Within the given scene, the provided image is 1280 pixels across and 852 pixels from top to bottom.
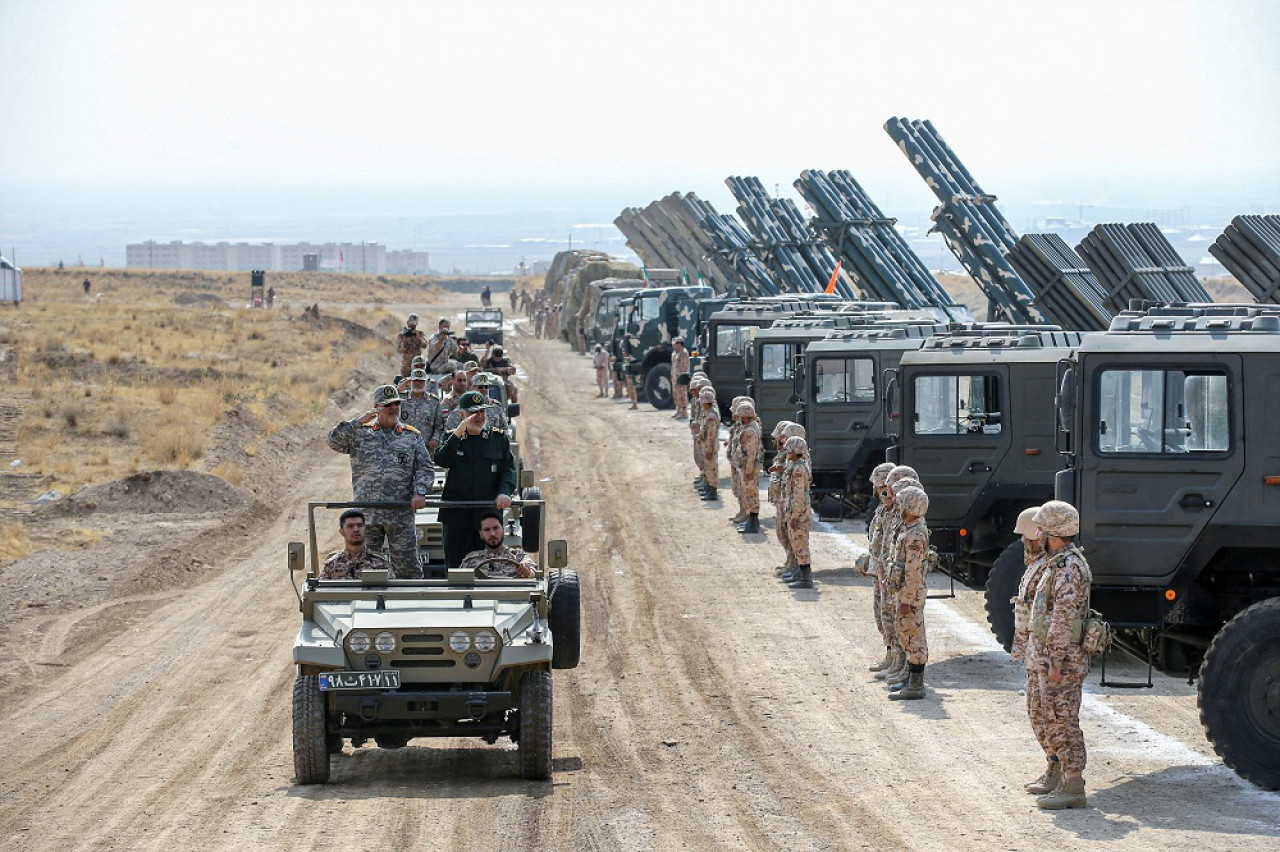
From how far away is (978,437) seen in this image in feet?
50.7

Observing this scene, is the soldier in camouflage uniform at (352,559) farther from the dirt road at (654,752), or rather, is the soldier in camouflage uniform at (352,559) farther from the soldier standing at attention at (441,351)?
the soldier standing at attention at (441,351)

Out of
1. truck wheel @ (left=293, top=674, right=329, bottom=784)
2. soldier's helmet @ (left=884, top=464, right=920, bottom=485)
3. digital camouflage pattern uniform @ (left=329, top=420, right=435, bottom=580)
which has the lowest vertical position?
truck wheel @ (left=293, top=674, right=329, bottom=784)

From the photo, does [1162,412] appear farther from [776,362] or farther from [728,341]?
[728,341]

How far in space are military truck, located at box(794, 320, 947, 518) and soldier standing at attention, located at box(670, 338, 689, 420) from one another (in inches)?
437

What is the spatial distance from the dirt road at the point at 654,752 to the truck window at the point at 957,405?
1731 millimetres

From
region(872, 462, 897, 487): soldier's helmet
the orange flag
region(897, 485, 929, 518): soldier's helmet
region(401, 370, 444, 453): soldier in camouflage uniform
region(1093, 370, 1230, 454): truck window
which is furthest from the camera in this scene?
the orange flag

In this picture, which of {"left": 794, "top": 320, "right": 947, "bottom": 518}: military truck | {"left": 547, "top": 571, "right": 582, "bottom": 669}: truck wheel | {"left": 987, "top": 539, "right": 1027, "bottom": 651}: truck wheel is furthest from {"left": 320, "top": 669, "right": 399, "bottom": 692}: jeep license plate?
{"left": 794, "top": 320, "right": 947, "bottom": 518}: military truck

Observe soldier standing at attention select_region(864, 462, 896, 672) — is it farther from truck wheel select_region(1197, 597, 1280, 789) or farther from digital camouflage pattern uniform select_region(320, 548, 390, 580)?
digital camouflage pattern uniform select_region(320, 548, 390, 580)

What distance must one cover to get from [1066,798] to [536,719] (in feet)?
9.74

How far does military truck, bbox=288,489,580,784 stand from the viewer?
9.76 m

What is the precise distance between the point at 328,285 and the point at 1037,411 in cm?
11029

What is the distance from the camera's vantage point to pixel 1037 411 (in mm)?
15344

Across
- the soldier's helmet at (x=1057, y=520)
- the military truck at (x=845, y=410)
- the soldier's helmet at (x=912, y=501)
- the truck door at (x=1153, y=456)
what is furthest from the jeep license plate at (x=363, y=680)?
the military truck at (x=845, y=410)

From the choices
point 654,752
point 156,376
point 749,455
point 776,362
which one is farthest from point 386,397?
point 156,376
